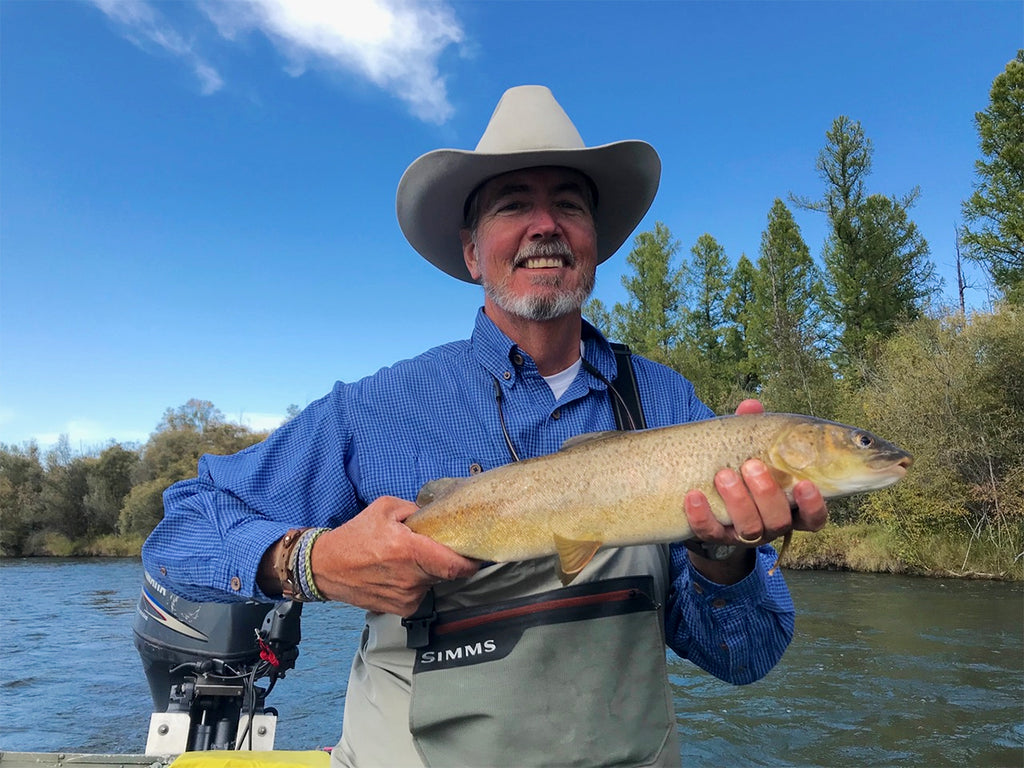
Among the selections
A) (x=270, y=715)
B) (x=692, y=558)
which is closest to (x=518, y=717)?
(x=692, y=558)

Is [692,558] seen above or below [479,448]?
below

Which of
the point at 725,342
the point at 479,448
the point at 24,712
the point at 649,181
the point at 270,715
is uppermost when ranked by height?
the point at 725,342

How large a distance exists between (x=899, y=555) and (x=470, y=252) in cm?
2178

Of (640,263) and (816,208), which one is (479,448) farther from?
(640,263)

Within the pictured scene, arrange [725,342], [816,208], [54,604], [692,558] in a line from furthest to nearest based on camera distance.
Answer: [725,342] → [816,208] → [54,604] → [692,558]

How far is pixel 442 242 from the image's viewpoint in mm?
3576

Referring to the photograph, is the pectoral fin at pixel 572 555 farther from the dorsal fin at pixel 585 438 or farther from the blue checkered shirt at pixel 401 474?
the blue checkered shirt at pixel 401 474

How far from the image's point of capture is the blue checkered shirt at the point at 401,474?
2.44m

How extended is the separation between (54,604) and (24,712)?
41.4ft

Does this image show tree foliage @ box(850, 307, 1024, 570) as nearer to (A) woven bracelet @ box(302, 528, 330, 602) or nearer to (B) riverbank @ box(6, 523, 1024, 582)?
(B) riverbank @ box(6, 523, 1024, 582)

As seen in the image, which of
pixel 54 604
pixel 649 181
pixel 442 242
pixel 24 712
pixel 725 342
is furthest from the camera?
pixel 725 342

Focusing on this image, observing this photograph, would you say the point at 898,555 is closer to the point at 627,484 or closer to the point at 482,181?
the point at 482,181

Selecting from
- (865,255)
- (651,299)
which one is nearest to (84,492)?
(651,299)

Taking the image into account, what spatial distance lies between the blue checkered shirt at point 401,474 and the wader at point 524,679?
31 cm
